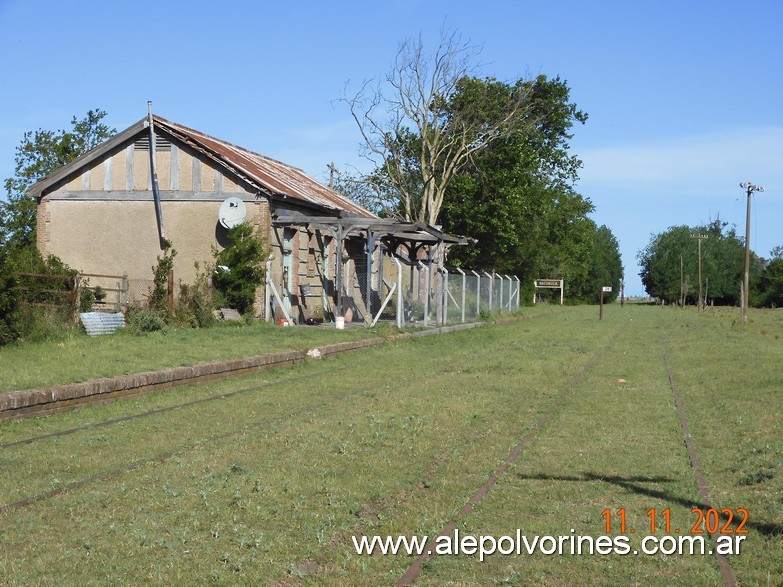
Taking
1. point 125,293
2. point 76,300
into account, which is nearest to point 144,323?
point 76,300

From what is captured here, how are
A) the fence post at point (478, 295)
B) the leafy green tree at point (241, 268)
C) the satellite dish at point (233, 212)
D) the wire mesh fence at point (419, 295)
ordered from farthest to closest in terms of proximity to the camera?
the fence post at point (478, 295) < the wire mesh fence at point (419, 295) < the satellite dish at point (233, 212) < the leafy green tree at point (241, 268)

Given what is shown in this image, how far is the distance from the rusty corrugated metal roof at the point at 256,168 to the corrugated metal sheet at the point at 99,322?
7.26 metres

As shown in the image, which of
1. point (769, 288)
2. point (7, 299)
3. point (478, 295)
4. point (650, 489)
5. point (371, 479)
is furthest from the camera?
point (769, 288)

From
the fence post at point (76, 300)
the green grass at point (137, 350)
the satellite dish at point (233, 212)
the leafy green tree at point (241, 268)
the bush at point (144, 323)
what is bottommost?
the green grass at point (137, 350)

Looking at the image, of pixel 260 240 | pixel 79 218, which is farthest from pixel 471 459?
pixel 79 218

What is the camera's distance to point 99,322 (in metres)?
20.9

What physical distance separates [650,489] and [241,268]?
802 inches

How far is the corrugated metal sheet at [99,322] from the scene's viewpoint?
20547 mm

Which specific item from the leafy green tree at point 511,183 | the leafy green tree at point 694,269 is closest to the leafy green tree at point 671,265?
the leafy green tree at point 694,269

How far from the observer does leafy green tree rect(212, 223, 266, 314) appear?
2670cm

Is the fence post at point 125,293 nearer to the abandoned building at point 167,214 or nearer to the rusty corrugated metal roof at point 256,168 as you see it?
the abandoned building at point 167,214

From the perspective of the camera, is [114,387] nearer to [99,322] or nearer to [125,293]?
[99,322]

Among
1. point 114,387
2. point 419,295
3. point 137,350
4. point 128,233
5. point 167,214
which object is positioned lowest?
point 114,387

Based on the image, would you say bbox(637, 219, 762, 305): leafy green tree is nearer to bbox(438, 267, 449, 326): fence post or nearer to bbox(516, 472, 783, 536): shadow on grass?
bbox(438, 267, 449, 326): fence post
